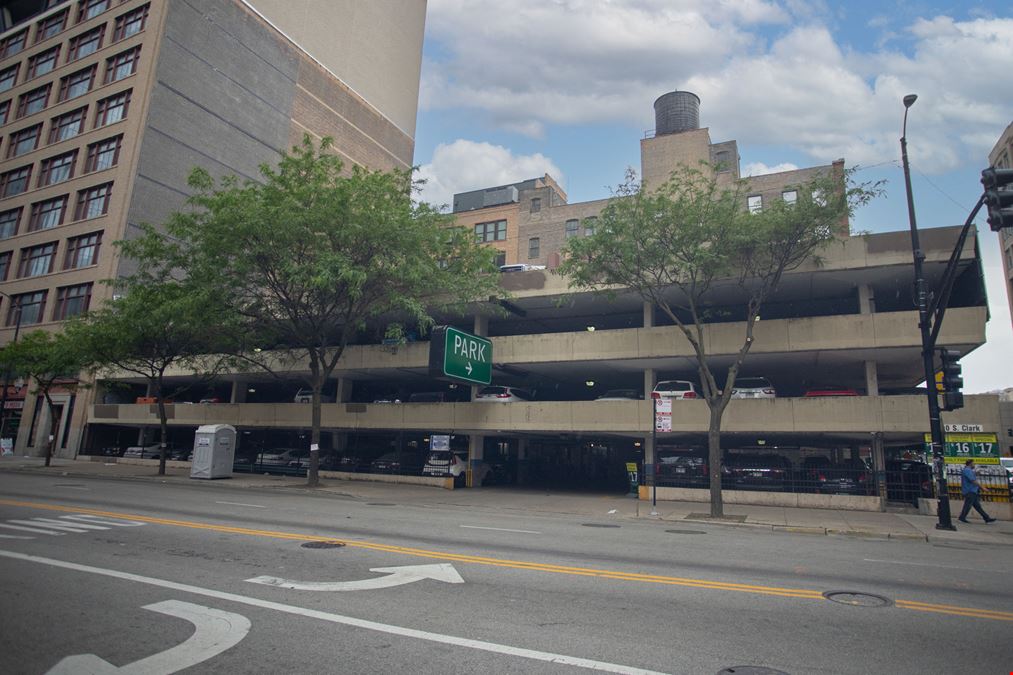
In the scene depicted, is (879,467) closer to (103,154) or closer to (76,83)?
(103,154)

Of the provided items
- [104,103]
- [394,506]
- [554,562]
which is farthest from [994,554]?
[104,103]

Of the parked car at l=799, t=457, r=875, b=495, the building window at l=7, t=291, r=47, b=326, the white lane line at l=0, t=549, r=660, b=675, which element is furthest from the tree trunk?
the building window at l=7, t=291, r=47, b=326

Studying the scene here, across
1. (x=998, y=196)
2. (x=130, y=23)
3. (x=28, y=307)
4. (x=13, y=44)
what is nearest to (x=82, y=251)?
(x=28, y=307)

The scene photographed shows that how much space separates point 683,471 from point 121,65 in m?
46.6

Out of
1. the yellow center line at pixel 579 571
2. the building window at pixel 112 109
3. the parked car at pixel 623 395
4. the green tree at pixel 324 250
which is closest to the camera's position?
the yellow center line at pixel 579 571

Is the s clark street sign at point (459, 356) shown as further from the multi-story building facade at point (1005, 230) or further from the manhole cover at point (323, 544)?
the multi-story building facade at point (1005, 230)

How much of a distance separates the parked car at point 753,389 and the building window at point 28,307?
46421 mm

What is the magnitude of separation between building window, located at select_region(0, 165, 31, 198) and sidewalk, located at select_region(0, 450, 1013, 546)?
29998 mm

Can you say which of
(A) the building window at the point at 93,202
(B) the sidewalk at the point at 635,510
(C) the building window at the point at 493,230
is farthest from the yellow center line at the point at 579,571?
(C) the building window at the point at 493,230

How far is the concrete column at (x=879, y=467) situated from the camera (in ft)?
67.1

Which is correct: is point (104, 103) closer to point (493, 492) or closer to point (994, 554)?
point (493, 492)

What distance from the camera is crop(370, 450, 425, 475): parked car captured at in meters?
28.6

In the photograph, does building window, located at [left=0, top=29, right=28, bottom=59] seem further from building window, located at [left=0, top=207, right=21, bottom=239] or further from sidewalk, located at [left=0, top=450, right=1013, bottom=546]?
sidewalk, located at [left=0, top=450, right=1013, bottom=546]

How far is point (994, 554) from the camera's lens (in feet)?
39.3
